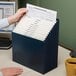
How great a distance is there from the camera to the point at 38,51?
134cm

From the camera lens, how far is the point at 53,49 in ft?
4.49

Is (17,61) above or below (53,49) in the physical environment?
below

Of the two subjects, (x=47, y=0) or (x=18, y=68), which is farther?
(x=47, y=0)

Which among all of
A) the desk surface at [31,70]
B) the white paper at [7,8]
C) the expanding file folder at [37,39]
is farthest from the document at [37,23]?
the white paper at [7,8]

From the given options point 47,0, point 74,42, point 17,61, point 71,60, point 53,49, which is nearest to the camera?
point 71,60

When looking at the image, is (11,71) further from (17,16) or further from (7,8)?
(7,8)

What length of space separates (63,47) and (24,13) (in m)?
0.44

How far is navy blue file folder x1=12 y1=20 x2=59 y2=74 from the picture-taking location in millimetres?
1319

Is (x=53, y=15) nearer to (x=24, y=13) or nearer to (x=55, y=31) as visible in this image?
(x=55, y=31)

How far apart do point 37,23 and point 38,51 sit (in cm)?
17

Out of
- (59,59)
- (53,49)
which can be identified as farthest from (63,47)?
(53,49)

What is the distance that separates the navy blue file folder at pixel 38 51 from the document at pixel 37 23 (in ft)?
0.08

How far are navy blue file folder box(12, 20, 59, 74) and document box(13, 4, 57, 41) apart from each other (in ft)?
0.08

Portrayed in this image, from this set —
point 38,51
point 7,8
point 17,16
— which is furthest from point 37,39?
point 7,8
